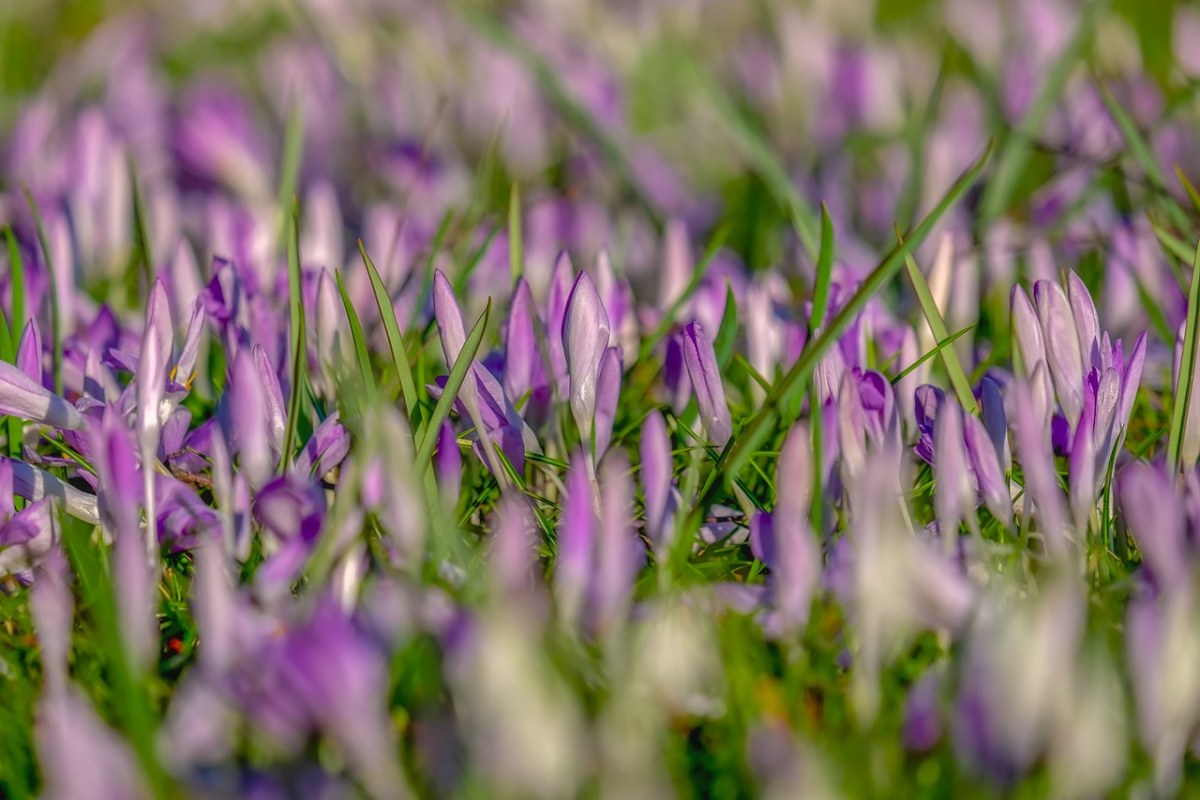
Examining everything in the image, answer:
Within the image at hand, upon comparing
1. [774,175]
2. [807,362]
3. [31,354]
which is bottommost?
[31,354]

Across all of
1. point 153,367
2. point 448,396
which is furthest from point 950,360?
point 153,367

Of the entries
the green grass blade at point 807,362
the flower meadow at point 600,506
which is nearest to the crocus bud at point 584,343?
the flower meadow at point 600,506

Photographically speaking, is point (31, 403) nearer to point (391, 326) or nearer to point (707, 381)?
point (391, 326)

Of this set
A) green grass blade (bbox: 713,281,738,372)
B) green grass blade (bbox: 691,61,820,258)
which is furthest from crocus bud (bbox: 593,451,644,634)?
green grass blade (bbox: 691,61,820,258)

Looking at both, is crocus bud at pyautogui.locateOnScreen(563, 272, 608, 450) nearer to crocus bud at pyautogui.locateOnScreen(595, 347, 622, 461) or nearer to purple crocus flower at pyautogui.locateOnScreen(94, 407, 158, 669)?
crocus bud at pyautogui.locateOnScreen(595, 347, 622, 461)

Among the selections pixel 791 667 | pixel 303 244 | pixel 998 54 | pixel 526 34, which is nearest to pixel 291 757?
pixel 791 667

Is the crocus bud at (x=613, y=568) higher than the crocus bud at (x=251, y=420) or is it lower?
higher

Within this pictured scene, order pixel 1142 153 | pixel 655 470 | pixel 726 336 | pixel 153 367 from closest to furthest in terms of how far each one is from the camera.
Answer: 1. pixel 655 470
2. pixel 153 367
3. pixel 726 336
4. pixel 1142 153

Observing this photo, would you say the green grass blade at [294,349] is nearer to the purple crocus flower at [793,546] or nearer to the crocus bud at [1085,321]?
the purple crocus flower at [793,546]
